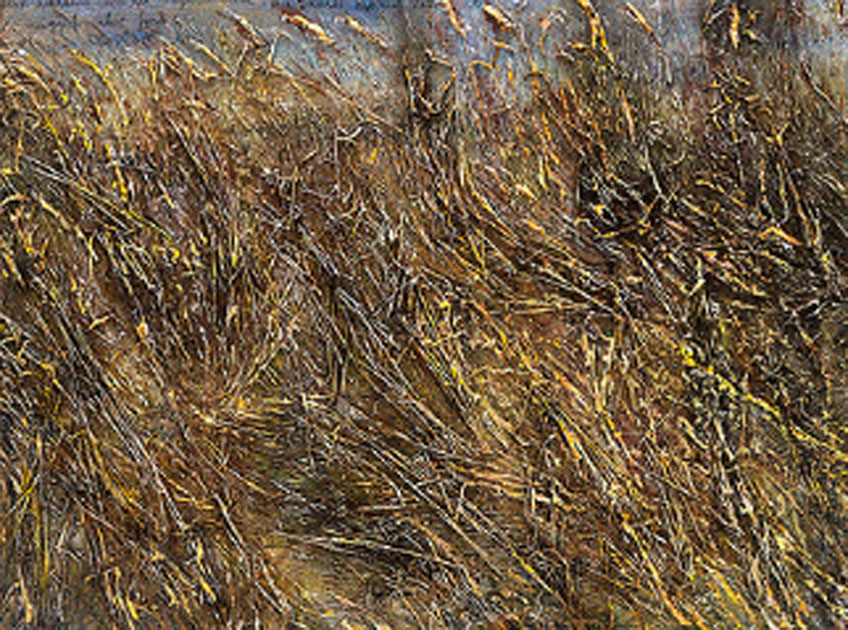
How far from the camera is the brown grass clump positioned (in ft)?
4.91

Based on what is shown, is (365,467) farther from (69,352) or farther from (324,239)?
(69,352)

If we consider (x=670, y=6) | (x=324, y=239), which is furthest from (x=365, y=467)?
(x=670, y=6)

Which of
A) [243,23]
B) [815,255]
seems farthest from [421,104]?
[815,255]

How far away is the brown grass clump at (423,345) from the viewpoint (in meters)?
1.50

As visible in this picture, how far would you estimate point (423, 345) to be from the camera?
153cm

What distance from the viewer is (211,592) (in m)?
1.50

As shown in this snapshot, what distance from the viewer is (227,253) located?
154 cm

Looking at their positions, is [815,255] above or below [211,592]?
above

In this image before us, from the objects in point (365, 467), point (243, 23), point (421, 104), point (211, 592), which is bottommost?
point (211, 592)

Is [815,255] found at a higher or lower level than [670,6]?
lower

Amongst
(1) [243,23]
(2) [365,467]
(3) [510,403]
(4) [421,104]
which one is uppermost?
(1) [243,23]

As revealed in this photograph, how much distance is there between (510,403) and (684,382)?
0.39 m

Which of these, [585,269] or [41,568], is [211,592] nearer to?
[41,568]

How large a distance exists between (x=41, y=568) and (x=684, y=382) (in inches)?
58.8
